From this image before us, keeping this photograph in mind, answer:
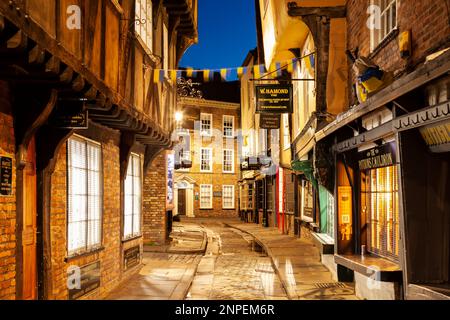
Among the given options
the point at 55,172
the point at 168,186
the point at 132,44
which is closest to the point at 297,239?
the point at 168,186

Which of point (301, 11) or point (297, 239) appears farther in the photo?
point (297, 239)

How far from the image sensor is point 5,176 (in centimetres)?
588

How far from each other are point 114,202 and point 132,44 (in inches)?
131

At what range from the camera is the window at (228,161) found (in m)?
43.9

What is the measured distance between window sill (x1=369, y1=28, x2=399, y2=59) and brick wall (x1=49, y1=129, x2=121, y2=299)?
18.1 feet

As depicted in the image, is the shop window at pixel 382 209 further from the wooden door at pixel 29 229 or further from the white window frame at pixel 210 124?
the white window frame at pixel 210 124

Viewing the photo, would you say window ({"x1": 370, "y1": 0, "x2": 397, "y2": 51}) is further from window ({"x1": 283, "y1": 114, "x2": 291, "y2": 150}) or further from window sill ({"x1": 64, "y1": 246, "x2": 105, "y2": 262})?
window ({"x1": 283, "y1": 114, "x2": 291, "y2": 150})

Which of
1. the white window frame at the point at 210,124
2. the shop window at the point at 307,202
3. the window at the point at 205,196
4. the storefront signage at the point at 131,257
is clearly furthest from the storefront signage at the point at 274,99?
the white window frame at the point at 210,124

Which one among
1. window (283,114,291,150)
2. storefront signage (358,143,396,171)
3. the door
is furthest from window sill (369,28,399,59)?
the door

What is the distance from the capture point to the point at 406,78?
247 inches

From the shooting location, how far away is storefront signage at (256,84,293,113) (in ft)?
50.4

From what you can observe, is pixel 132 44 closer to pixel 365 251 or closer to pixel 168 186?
pixel 365 251

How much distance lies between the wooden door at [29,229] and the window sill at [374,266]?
4866 mm

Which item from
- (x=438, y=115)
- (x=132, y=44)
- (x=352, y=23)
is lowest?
(x=438, y=115)
